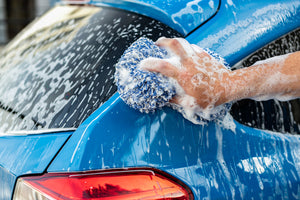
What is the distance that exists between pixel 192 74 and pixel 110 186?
0.46 meters

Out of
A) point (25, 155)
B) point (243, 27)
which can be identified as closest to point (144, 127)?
point (25, 155)

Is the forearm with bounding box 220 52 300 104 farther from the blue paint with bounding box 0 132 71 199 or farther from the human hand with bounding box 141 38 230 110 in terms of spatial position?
the blue paint with bounding box 0 132 71 199

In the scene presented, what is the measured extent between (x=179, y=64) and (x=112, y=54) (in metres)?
0.43

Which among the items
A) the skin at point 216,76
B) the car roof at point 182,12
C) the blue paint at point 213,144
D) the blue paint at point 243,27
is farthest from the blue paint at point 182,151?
the car roof at point 182,12

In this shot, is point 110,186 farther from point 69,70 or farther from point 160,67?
point 69,70

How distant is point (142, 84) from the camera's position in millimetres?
1451

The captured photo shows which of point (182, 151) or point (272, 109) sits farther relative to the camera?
point (272, 109)

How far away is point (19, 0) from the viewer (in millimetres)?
12469

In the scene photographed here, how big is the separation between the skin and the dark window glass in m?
0.12

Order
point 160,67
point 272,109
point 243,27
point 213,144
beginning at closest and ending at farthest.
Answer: point 160,67, point 213,144, point 243,27, point 272,109

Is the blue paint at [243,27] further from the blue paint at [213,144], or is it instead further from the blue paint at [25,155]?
the blue paint at [25,155]

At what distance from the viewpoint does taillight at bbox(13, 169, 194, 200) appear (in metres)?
1.43

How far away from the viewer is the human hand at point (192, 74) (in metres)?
1.46

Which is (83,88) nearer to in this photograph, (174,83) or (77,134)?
(77,134)
